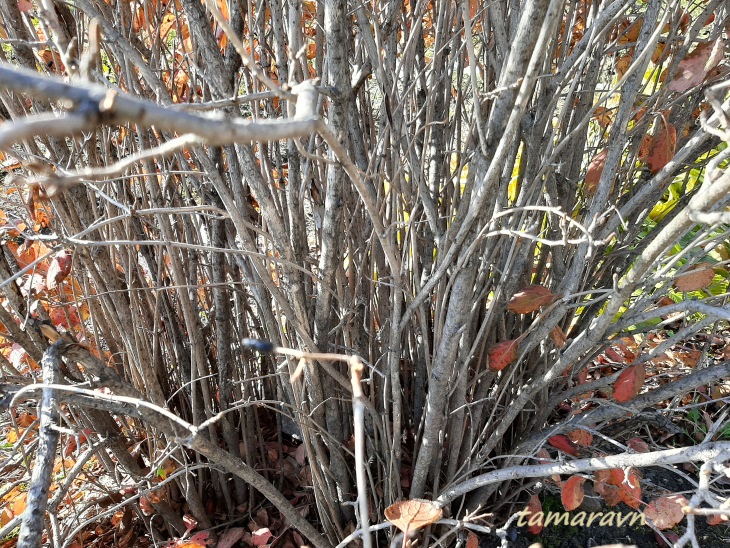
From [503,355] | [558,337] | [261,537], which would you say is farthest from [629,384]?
[261,537]

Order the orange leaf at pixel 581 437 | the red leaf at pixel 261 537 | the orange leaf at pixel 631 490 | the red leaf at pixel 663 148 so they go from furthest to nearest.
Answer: the red leaf at pixel 261 537 → the orange leaf at pixel 581 437 → the orange leaf at pixel 631 490 → the red leaf at pixel 663 148

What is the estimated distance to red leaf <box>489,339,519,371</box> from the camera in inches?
52.3

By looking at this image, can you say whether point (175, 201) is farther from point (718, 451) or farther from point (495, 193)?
point (718, 451)

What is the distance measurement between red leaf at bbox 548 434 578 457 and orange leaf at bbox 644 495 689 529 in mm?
211

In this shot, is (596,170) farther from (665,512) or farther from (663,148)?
(665,512)

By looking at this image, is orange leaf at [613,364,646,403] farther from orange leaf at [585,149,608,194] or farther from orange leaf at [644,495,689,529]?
orange leaf at [585,149,608,194]

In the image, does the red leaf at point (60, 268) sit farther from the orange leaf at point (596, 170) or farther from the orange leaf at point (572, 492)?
the orange leaf at point (572, 492)

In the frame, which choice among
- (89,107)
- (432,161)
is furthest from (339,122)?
(89,107)

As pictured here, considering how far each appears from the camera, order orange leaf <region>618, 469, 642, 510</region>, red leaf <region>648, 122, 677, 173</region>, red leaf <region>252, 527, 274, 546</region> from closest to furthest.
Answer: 1. red leaf <region>648, 122, 677, 173</region>
2. orange leaf <region>618, 469, 642, 510</region>
3. red leaf <region>252, 527, 274, 546</region>

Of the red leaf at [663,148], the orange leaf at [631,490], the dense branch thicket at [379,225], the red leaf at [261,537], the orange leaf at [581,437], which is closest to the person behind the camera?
the dense branch thicket at [379,225]

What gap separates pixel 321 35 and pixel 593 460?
110 centimetres

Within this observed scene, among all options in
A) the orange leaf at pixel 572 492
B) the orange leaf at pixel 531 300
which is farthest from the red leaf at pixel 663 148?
the orange leaf at pixel 572 492

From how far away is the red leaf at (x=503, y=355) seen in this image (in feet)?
4.36

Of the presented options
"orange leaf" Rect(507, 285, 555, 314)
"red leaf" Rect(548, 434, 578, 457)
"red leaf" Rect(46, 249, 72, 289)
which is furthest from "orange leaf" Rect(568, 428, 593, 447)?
"red leaf" Rect(46, 249, 72, 289)
